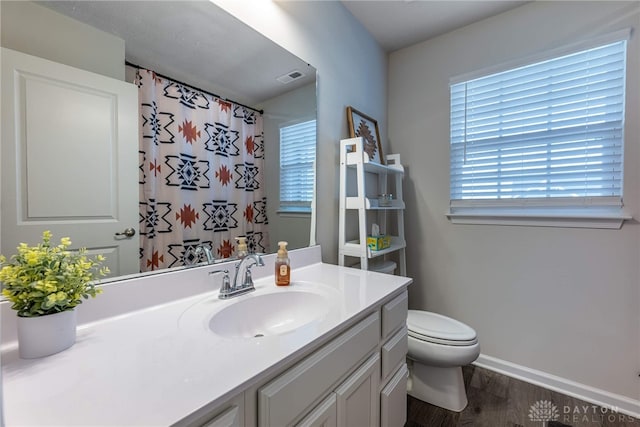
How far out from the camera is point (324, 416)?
0.74 metres

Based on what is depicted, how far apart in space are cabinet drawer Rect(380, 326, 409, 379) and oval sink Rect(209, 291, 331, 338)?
32 cm

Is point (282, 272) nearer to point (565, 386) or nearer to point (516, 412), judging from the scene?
point (516, 412)

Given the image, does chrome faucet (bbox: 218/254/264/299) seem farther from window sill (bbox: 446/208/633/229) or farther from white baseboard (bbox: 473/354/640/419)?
white baseboard (bbox: 473/354/640/419)

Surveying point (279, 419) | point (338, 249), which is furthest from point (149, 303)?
point (338, 249)

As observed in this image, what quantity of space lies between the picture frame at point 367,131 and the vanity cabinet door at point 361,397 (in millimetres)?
1258

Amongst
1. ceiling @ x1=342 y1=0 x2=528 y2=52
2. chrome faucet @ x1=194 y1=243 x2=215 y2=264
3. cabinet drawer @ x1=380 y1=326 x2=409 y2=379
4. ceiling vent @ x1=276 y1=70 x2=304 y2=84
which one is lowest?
cabinet drawer @ x1=380 y1=326 x2=409 y2=379

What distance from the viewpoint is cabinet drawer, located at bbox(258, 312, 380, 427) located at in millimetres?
595

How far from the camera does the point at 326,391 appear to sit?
75 centimetres

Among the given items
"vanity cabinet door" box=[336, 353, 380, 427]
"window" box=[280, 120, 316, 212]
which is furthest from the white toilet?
"window" box=[280, 120, 316, 212]

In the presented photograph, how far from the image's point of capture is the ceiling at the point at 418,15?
66.6 inches

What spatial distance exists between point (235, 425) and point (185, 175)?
793mm

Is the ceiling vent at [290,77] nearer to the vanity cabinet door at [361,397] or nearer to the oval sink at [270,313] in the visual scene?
the oval sink at [270,313]

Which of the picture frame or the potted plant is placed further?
the picture frame

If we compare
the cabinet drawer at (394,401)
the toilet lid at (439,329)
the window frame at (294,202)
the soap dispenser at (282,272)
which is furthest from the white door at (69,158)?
the toilet lid at (439,329)
